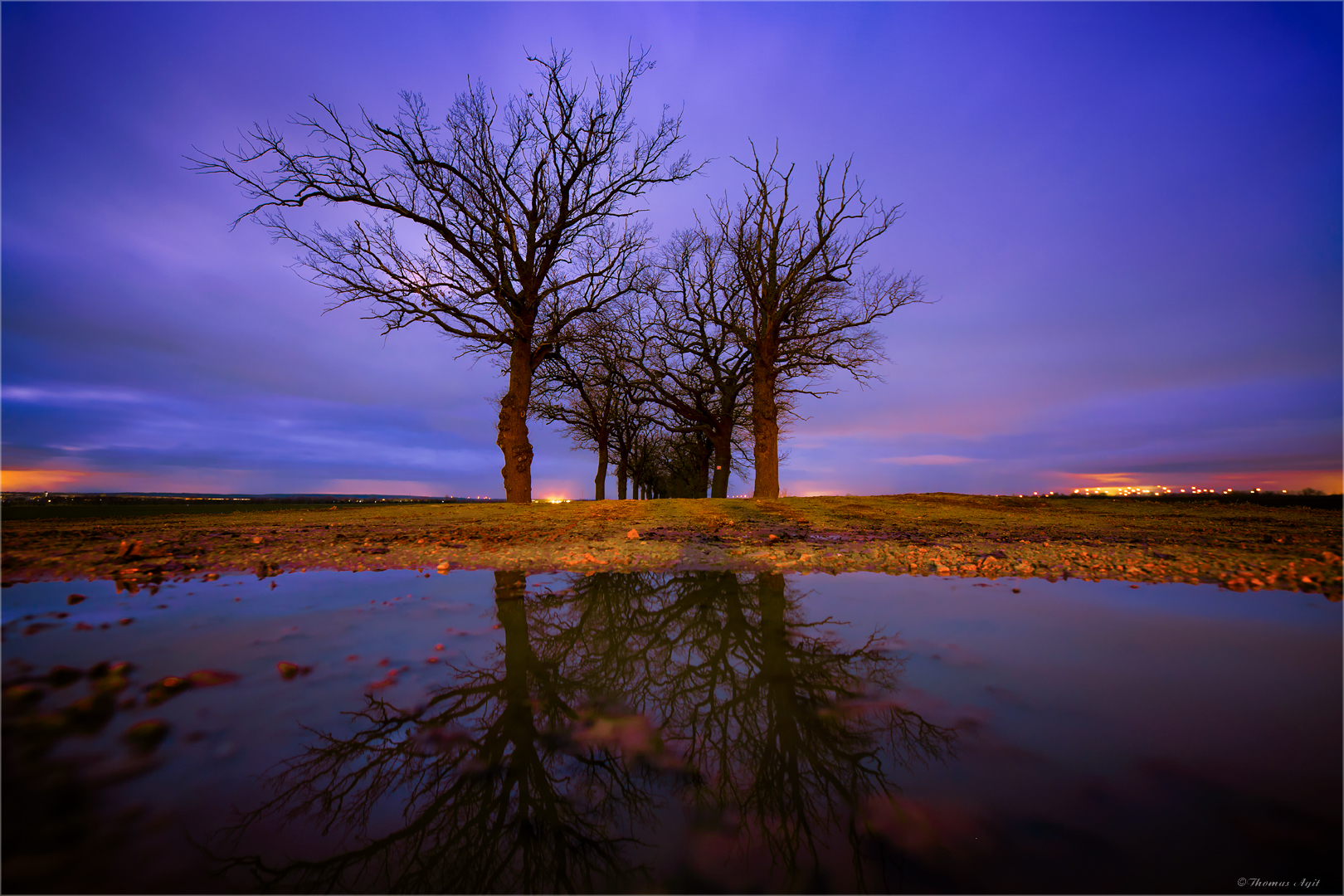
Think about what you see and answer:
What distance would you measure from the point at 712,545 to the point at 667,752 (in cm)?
403

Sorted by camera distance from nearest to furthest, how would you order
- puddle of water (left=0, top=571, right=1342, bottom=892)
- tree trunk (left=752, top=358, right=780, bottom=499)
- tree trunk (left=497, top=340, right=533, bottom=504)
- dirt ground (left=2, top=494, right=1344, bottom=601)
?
puddle of water (left=0, top=571, right=1342, bottom=892)
dirt ground (left=2, top=494, right=1344, bottom=601)
tree trunk (left=497, top=340, right=533, bottom=504)
tree trunk (left=752, top=358, right=780, bottom=499)

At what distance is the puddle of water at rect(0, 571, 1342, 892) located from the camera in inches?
48.0

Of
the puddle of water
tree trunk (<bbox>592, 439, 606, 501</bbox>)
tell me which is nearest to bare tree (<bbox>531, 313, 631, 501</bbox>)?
tree trunk (<bbox>592, 439, 606, 501</bbox>)

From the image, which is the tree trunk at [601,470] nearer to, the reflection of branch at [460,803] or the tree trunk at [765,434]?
the tree trunk at [765,434]

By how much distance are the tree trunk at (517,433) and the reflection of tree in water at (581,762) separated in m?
10.6

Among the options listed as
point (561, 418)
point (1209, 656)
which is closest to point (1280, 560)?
point (1209, 656)

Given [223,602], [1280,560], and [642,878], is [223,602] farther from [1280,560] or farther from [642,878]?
[1280,560]

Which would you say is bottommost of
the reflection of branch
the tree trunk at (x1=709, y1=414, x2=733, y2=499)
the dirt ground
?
the reflection of branch

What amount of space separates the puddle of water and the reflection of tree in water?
0.4 inches

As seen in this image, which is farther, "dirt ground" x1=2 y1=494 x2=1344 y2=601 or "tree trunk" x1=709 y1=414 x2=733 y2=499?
"tree trunk" x1=709 y1=414 x2=733 y2=499

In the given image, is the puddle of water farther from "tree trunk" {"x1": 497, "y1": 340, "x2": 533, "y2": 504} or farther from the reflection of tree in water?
"tree trunk" {"x1": 497, "y1": 340, "x2": 533, "y2": 504}

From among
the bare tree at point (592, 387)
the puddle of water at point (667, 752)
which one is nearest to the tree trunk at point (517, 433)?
the bare tree at point (592, 387)

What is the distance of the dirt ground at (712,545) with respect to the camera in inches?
169

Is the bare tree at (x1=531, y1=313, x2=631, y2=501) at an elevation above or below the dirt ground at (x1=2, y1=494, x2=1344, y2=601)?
above
